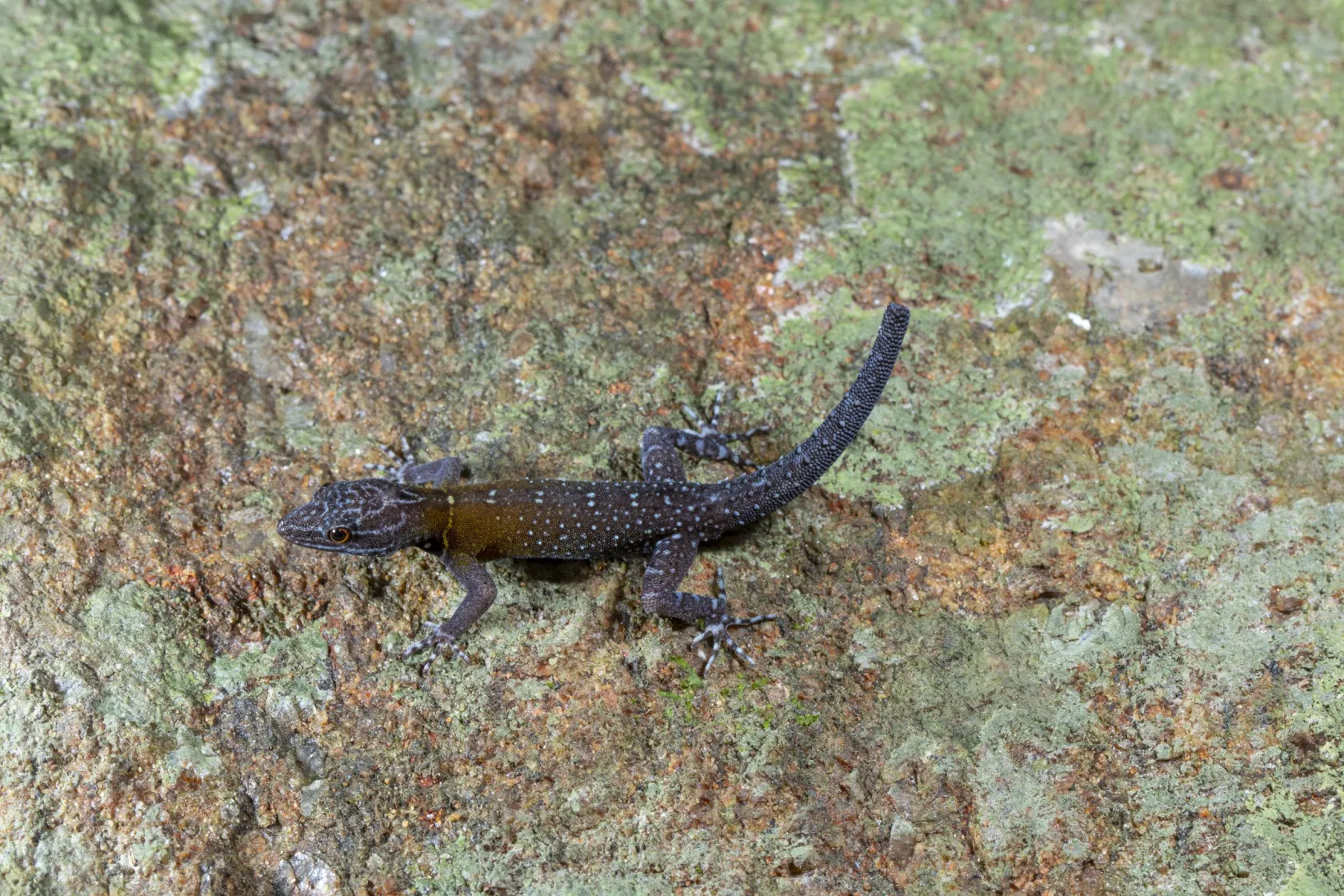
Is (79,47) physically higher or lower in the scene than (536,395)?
higher

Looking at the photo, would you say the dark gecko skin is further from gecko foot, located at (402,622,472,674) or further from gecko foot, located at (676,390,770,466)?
gecko foot, located at (676,390,770,466)

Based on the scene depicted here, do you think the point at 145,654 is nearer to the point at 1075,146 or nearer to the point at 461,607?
the point at 461,607

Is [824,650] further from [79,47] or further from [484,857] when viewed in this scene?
[79,47]

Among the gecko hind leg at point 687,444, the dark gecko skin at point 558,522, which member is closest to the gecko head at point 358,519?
the dark gecko skin at point 558,522

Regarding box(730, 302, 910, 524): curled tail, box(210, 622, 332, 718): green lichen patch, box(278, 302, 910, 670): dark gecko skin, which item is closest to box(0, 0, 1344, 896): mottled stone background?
box(210, 622, 332, 718): green lichen patch

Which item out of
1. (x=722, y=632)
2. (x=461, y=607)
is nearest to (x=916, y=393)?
(x=722, y=632)

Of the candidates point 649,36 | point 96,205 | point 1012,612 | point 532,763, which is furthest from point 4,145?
point 1012,612
